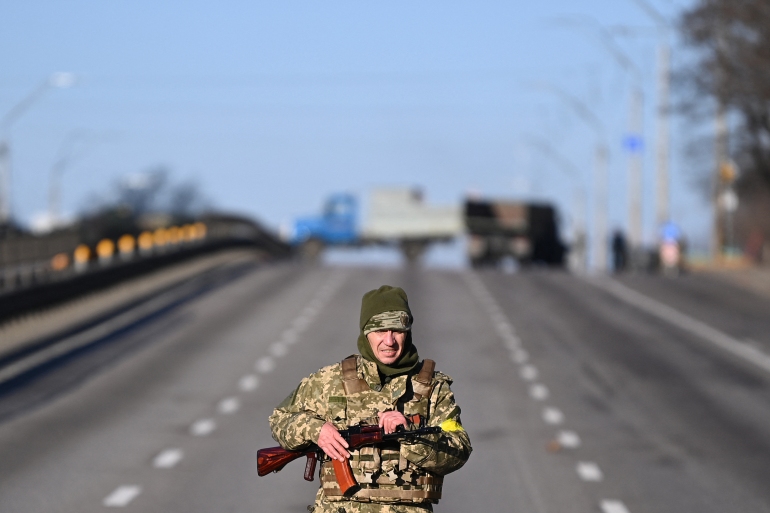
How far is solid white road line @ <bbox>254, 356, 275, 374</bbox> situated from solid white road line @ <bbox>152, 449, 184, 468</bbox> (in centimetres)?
819

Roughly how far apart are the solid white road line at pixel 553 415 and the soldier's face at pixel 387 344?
1382 centimetres

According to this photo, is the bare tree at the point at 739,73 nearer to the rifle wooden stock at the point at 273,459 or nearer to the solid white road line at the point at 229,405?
the solid white road line at the point at 229,405

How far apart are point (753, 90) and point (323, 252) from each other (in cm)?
2555

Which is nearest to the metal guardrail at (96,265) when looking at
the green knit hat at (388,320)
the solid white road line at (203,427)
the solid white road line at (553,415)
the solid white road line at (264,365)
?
the solid white road line at (264,365)

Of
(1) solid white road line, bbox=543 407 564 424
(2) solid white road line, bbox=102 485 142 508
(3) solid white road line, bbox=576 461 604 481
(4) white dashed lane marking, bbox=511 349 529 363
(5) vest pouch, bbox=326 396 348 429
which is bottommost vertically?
(4) white dashed lane marking, bbox=511 349 529 363

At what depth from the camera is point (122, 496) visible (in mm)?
14094

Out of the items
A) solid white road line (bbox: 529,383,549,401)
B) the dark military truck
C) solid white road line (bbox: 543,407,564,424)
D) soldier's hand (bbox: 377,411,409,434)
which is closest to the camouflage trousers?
soldier's hand (bbox: 377,411,409,434)

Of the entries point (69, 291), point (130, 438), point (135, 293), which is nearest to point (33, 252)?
point (135, 293)

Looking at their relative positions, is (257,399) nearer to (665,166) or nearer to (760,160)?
(665,166)

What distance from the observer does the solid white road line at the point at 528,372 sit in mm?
25031

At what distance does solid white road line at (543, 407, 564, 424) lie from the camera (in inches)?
799

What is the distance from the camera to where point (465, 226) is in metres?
64.9

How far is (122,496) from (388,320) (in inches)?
319

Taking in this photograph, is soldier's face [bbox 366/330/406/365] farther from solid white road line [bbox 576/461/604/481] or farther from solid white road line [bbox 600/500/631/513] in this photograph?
solid white road line [bbox 576/461/604/481]
